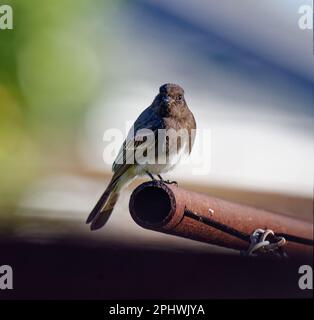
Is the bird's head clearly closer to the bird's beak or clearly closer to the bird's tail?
the bird's beak

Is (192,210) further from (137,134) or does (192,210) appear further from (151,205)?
(137,134)

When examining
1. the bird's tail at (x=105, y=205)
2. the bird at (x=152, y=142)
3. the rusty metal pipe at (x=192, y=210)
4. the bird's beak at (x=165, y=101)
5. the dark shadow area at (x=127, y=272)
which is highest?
the bird's beak at (x=165, y=101)

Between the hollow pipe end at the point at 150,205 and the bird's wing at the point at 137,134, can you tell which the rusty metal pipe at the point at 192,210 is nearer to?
the hollow pipe end at the point at 150,205

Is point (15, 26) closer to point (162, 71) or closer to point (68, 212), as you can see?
point (162, 71)

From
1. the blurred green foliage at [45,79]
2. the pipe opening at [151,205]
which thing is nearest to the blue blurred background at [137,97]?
the blurred green foliage at [45,79]

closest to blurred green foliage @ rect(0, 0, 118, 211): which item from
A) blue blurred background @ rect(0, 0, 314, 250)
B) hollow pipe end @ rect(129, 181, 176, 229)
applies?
blue blurred background @ rect(0, 0, 314, 250)

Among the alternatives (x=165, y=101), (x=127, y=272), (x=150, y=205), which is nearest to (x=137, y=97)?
(x=165, y=101)

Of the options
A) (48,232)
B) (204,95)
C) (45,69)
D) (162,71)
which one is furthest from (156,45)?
(48,232)
